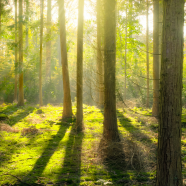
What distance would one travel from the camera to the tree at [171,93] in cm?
323

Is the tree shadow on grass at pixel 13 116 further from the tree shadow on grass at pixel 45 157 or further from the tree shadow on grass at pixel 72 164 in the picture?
the tree shadow on grass at pixel 72 164

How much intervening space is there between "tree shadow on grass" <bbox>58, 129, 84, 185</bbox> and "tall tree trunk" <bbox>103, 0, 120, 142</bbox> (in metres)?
1.11

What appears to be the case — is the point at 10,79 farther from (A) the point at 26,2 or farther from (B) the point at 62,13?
(B) the point at 62,13

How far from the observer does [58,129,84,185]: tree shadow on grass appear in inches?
159

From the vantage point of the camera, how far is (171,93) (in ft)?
10.6

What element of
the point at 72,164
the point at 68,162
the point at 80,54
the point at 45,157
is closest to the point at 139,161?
the point at 72,164

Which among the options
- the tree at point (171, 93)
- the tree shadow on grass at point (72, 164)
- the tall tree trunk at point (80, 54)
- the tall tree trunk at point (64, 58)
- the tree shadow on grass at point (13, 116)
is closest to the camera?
the tree at point (171, 93)

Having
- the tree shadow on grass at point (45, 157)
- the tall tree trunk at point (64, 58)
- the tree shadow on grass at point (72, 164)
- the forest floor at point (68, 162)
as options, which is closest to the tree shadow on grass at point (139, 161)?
the forest floor at point (68, 162)

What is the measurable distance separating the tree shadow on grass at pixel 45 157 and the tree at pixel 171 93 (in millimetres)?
2657

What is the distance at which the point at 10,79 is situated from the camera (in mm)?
23484

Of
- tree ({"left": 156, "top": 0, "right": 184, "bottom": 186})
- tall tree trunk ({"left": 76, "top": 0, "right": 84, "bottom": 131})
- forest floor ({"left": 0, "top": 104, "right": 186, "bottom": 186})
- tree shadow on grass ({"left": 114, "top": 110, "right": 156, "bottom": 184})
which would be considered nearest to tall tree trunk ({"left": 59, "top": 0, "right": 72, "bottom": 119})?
tall tree trunk ({"left": 76, "top": 0, "right": 84, "bottom": 131})

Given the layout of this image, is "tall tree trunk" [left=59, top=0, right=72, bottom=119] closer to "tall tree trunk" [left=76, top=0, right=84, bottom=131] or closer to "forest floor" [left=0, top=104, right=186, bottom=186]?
"tall tree trunk" [left=76, top=0, right=84, bottom=131]

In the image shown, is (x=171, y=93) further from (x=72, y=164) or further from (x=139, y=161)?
(x=72, y=164)

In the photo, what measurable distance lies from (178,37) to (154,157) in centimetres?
344
